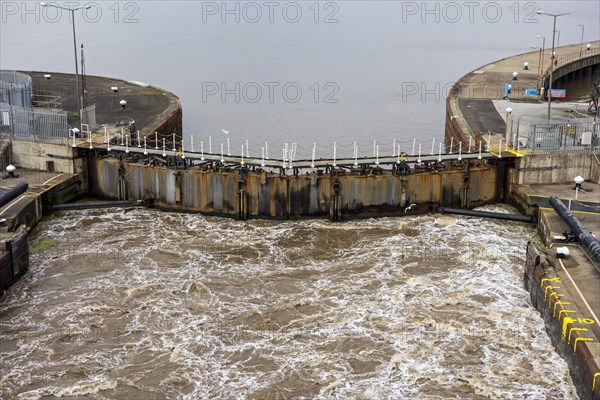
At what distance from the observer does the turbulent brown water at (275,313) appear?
843 inches

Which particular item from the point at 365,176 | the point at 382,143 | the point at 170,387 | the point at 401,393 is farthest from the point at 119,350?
the point at 382,143

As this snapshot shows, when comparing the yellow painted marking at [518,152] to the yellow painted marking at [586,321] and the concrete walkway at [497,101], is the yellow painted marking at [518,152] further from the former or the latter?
the yellow painted marking at [586,321]

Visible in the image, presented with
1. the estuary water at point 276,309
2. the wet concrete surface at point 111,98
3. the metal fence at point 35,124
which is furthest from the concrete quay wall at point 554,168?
the metal fence at point 35,124

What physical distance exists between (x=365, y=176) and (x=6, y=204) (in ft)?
46.5

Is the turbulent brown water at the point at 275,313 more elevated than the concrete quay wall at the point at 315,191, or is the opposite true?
the concrete quay wall at the point at 315,191

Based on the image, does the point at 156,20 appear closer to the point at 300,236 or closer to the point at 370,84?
the point at 370,84

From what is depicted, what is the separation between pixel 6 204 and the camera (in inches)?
1217

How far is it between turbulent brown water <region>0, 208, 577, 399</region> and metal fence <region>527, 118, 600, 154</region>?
4.30 m

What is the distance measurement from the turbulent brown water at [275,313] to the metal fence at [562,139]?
4305mm

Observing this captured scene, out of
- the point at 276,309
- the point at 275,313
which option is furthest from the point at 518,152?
the point at 275,313

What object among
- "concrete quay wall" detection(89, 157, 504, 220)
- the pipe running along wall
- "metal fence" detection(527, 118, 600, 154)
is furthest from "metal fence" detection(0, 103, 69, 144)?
the pipe running along wall

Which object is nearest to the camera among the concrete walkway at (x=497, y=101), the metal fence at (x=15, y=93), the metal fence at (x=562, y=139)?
the metal fence at (x=562, y=139)

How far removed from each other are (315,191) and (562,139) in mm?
10873

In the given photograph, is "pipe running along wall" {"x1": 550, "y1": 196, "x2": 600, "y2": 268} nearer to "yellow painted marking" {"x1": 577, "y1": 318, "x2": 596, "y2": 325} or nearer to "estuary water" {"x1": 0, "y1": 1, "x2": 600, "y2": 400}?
"estuary water" {"x1": 0, "y1": 1, "x2": 600, "y2": 400}
